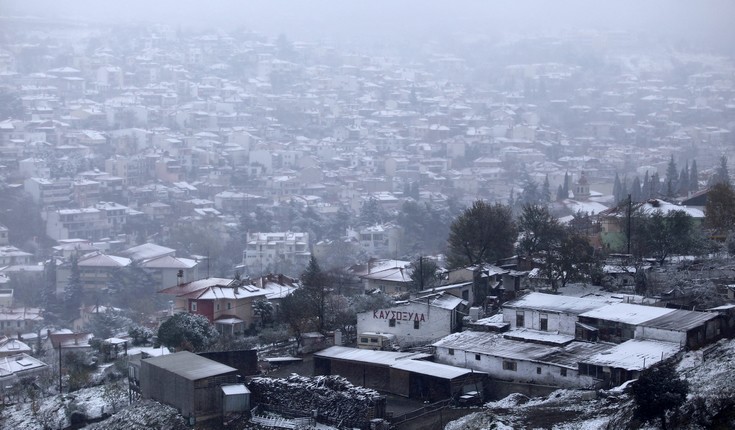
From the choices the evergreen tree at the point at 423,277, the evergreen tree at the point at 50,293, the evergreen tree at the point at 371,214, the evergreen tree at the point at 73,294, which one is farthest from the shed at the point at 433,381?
the evergreen tree at the point at 371,214

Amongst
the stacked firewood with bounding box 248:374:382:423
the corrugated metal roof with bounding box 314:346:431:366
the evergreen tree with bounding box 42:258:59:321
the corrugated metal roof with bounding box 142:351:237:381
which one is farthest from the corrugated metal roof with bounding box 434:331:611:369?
the evergreen tree with bounding box 42:258:59:321

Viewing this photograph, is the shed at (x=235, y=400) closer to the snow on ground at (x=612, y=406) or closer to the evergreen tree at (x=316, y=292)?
the snow on ground at (x=612, y=406)

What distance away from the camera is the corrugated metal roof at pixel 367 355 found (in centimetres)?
936

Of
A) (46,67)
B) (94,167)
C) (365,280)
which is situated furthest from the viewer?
(46,67)

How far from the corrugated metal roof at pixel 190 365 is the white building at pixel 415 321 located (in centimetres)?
167

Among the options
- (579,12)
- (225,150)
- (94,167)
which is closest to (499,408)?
(94,167)

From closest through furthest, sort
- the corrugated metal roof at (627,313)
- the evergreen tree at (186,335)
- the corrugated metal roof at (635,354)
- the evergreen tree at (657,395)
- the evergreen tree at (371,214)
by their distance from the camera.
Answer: the evergreen tree at (657,395), the corrugated metal roof at (635,354), the corrugated metal roof at (627,313), the evergreen tree at (186,335), the evergreen tree at (371,214)

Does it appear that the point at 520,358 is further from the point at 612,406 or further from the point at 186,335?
the point at 186,335

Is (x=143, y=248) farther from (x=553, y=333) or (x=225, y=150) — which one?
(x=553, y=333)

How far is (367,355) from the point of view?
9.60 meters

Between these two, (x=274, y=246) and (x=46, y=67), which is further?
(x=46, y=67)

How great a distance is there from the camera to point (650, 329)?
9.02 meters

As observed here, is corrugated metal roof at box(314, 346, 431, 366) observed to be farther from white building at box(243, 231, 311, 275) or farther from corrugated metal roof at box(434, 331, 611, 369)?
white building at box(243, 231, 311, 275)

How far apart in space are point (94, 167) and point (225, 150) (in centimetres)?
498
